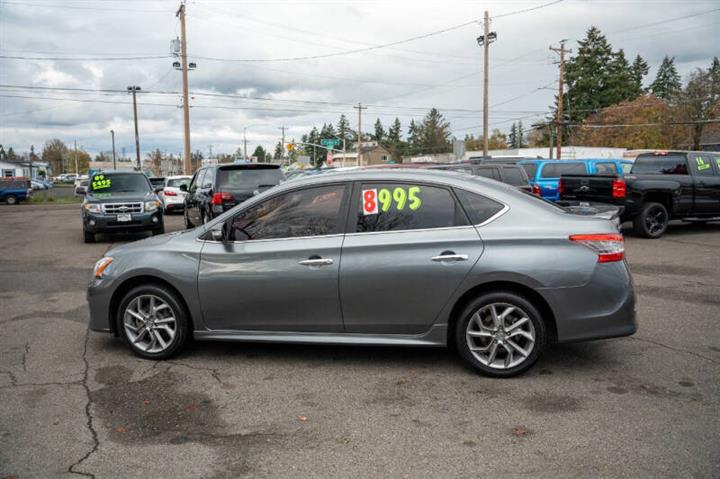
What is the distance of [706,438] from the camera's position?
356 centimetres

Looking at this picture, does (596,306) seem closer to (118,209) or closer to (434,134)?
(118,209)

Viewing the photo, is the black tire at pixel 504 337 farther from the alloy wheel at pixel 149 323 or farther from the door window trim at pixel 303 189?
the alloy wheel at pixel 149 323

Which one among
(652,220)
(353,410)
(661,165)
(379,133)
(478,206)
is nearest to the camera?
(353,410)

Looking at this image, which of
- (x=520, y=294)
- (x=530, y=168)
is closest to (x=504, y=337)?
(x=520, y=294)

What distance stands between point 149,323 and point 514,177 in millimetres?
11284

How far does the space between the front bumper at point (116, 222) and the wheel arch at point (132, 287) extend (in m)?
8.82

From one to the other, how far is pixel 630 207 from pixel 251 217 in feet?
35.9

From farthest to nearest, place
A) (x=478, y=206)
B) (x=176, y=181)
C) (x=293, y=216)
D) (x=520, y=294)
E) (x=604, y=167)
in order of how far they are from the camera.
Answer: (x=176, y=181) < (x=604, y=167) < (x=293, y=216) < (x=478, y=206) < (x=520, y=294)

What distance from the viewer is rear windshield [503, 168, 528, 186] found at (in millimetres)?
14547

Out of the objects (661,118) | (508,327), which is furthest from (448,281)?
(661,118)

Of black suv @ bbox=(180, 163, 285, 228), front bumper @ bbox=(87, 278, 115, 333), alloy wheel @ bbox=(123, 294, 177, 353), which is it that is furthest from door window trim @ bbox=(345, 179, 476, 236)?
black suv @ bbox=(180, 163, 285, 228)

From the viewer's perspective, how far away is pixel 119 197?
1377 centimetres

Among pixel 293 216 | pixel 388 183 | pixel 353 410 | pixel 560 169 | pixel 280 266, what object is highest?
pixel 560 169

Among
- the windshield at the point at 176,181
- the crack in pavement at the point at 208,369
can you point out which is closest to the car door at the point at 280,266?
the crack in pavement at the point at 208,369
